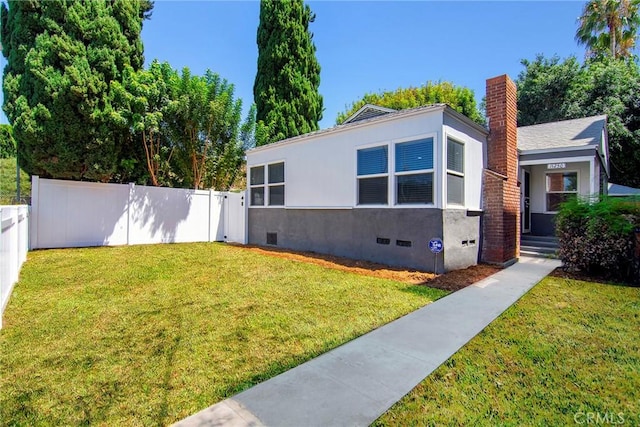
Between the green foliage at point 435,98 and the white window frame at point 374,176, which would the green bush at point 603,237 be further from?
the green foliage at point 435,98

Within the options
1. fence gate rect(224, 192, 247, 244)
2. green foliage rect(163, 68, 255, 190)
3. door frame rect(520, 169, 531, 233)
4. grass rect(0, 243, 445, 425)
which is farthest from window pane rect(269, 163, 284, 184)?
door frame rect(520, 169, 531, 233)

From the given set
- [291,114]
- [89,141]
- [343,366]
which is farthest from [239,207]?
[343,366]

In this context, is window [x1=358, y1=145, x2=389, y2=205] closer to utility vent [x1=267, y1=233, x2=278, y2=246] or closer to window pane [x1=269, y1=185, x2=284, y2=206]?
window pane [x1=269, y1=185, x2=284, y2=206]

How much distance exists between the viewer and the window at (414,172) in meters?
6.86

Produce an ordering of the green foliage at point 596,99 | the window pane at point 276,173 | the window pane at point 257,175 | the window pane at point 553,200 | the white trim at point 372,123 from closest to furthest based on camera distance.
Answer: the white trim at point 372,123 < the window pane at point 276,173 < the window pane at point 553,200 < the window pane at point 257,175 < the green foliage at point 596,99

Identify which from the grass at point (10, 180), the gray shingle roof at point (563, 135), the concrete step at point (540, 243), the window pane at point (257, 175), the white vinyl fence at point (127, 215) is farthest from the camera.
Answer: the grass at point (10, 180)

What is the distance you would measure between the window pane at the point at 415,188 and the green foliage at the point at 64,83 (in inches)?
360

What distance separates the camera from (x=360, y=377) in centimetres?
269

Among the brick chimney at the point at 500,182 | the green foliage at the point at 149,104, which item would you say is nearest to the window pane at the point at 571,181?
the brick chimney at the point at 500,182

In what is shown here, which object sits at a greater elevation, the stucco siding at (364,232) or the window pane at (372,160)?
the window pane at (372,160)

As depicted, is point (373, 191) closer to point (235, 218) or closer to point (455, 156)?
point (455, 156)

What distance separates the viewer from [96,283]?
5.61m

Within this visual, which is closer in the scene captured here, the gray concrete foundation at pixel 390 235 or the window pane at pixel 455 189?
the gray concrete foundation at pixel 390 235

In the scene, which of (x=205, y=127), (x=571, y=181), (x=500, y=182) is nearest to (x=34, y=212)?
Result: (x=205, y=127)
